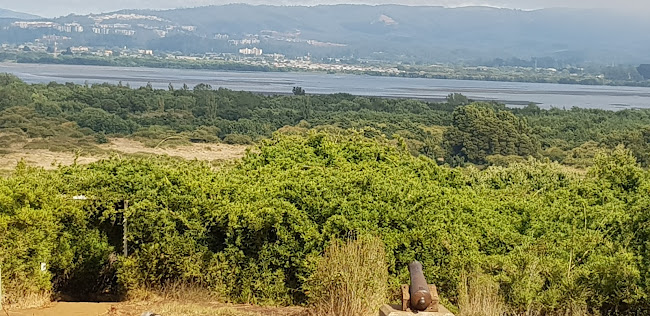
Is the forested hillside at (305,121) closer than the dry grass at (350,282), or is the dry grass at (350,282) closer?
the dry grass at (350,282)

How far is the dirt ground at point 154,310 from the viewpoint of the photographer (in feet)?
27.2

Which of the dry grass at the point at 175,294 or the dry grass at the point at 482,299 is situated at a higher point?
the dry grass at the point at 482,299

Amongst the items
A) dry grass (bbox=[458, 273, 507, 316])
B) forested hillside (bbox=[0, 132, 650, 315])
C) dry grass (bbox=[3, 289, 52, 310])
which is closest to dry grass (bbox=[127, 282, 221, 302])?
forested hillside (bbox=[0, 132, 650, 315])

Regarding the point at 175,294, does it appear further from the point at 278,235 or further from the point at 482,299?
the point at 482,299

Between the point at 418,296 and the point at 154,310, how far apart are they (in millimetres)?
3290

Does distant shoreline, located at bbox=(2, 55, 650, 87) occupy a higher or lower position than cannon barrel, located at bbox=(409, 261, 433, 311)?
lower

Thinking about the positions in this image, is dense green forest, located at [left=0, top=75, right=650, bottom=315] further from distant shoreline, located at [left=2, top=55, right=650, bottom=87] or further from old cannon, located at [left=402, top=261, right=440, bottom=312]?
distant shoreline, located at [left=2, top=55, right=650, bottom=87]

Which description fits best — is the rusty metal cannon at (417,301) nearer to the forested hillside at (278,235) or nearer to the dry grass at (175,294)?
the forested hillside at (278,235)

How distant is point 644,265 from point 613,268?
537 millimetres

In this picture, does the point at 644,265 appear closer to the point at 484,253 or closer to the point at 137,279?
the point at 484,253

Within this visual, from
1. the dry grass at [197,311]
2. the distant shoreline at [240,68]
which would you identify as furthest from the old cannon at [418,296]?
the distant shoreline at [240,68]

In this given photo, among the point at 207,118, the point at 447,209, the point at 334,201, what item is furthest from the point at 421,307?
the point at 207,118

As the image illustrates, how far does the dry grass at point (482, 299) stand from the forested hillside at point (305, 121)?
26138 mm

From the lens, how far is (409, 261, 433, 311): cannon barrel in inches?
242
